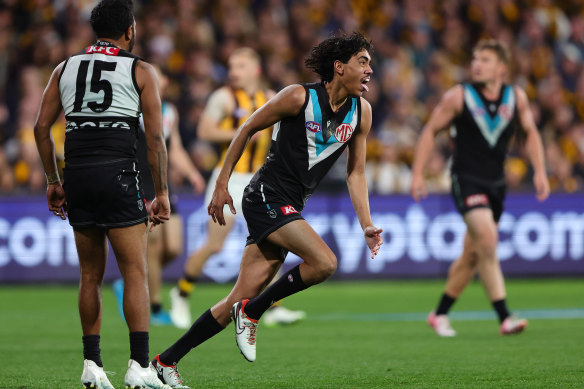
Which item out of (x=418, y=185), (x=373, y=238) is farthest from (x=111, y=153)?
(x=418, y=185)

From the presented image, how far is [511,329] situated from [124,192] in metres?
4.23

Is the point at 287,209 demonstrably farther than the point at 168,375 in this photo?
Yes

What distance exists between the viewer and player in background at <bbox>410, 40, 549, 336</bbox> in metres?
8.59

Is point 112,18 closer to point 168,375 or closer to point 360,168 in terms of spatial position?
point 360,168

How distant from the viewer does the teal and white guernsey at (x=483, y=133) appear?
8.67 m

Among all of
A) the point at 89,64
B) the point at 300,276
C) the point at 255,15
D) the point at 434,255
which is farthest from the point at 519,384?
the point at 255,15

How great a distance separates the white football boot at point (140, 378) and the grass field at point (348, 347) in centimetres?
53

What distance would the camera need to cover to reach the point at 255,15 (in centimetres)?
1841

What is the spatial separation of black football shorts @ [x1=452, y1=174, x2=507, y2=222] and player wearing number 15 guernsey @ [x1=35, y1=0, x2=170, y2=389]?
3910 mm

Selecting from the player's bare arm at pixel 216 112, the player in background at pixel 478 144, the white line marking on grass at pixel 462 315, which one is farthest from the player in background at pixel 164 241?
the player in background at pixel 478 144

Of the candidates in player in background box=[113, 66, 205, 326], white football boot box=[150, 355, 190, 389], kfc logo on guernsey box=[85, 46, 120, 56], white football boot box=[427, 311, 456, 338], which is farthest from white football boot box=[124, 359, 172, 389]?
player in background box=[113, 66, 205, 326]

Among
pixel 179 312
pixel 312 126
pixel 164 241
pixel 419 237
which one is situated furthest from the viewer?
pixel 419 237

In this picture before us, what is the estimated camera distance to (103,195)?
17.0 ft

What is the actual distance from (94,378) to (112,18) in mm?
1994
